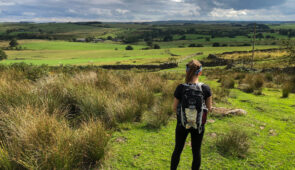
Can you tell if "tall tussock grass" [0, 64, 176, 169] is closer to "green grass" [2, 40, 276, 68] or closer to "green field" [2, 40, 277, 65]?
"green grass" [2, 40, 276, 68]

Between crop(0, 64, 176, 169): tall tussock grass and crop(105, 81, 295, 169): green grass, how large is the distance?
0.45 m

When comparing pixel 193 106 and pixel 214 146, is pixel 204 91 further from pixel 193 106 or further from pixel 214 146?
pixel 214 146

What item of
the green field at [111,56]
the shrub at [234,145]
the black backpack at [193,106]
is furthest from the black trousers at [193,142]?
the green field at [111,56]

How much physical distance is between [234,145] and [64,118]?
162 inches

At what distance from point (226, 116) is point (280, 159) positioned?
2191 millimetres

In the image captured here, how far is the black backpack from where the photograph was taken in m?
2.87

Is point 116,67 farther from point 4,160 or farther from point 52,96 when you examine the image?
point 4,160

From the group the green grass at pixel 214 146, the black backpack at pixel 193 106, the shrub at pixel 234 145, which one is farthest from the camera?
the shrub at pixel 234 145

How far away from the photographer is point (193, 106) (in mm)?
2879

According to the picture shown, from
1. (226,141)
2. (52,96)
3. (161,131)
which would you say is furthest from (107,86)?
(226,141)

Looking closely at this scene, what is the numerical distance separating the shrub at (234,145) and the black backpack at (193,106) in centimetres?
154

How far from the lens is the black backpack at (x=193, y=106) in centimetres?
287

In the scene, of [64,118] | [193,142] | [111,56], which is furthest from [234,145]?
[111,56]

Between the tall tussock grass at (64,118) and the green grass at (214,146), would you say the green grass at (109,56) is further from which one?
the tall tussock grass at (64,118)
